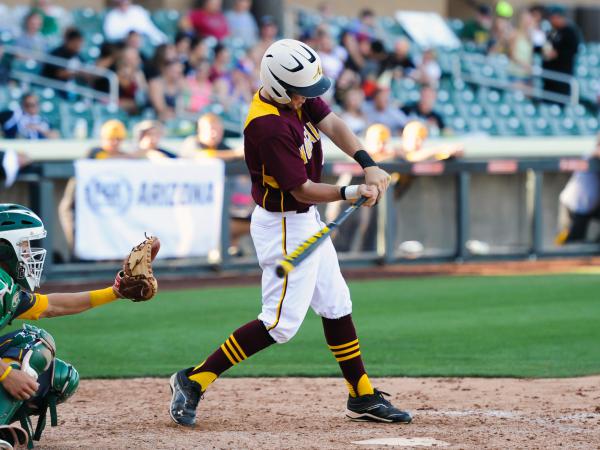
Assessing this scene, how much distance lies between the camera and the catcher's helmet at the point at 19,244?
14.9 feet

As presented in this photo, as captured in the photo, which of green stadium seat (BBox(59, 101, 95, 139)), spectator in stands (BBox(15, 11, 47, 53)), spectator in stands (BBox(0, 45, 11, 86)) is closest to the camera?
spectator in stands (BBox(0, 45, 11, 86))

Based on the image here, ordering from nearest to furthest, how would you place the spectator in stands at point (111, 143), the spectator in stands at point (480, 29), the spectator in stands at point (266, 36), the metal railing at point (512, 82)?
1. the spectator in stands at point (111, 143)
2. the spectator in stands at point (266, 36)
3. the metal railing at point (512, 82)
4. the spectator in stands at point (480, 29)

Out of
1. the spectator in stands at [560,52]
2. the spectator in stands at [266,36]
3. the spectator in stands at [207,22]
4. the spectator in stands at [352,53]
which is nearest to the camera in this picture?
the spectator in stands at [266,36]

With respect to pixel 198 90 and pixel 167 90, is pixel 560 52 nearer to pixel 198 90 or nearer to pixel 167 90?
pixel 198 90

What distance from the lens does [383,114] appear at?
14945mm

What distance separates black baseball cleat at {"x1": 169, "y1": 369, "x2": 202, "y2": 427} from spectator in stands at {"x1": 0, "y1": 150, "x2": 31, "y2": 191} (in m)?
5.96

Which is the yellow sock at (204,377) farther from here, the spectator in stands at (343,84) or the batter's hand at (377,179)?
the spectator in stands at (343,84)

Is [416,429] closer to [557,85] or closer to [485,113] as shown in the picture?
[485,113]

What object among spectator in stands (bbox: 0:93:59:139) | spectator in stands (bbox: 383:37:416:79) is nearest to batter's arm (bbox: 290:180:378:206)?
spectator in stands (bbox: 0:93:59:139)

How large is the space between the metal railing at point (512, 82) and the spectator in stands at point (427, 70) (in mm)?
749

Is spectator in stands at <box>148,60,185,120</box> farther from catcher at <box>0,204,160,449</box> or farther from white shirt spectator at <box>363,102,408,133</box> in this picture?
catcher at <box>0,204,160,449</box>

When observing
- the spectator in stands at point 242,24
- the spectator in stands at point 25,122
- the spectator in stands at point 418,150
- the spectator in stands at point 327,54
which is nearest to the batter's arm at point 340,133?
the spectator in stands at point 25,122

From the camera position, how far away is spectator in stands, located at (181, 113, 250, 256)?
11852 millimetres

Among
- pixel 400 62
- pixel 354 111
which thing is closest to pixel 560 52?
pixel 400 62
